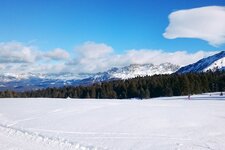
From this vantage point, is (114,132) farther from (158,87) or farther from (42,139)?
(158,87)

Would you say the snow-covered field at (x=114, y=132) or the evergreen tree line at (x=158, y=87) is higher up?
the evergreen tree line at (x=158, y=87)

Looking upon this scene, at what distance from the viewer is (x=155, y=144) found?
56.9 feet

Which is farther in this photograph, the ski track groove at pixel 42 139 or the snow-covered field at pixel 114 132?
the snow-covered field at pixel 114 132

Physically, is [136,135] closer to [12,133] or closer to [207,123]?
[207,123]

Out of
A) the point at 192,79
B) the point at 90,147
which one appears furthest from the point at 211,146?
the point at 192,79

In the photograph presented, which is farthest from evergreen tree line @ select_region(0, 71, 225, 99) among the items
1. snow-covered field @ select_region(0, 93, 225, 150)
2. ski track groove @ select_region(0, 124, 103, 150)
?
ski track groove @ select_region(0, 124, 103, 150)

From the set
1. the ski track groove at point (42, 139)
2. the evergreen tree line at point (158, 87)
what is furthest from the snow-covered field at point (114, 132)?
the evergreen tree line at point (158, 87)

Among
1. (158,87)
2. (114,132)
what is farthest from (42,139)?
(158,87)

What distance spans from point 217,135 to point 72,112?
1647 centimetres

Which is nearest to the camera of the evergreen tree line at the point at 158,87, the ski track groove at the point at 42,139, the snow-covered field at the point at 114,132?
the ski track groove at the point at 42,139

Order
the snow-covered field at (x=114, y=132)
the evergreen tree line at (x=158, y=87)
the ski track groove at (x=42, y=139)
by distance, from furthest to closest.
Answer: the evergreen tree line at (x=158, y=87)
the snow-covered field at (x=114, y=132)
the ski track groove at (x=42, y=139)

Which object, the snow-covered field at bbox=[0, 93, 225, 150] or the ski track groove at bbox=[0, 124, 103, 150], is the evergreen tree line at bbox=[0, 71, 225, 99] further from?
the ski track groove at bbox=[0, 124, 103, 150]

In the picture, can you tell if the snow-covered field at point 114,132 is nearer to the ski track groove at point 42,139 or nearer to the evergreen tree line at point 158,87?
the ski track groove at point 42,139

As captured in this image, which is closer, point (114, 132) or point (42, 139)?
point (42, 139)
